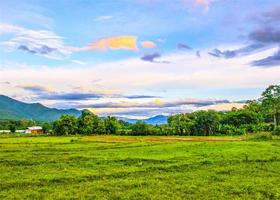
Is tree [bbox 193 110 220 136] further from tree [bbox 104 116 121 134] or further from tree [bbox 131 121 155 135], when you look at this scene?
tree [bbox 104 116 121 134]

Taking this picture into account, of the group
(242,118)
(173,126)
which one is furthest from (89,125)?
(242,118)

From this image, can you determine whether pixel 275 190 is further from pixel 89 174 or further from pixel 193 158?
pixel 193 158

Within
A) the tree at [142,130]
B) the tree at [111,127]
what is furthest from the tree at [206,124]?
the tree at [111,127]

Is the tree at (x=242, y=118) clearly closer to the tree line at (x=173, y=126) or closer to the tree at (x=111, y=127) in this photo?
the tree line at (x=173, y=126)

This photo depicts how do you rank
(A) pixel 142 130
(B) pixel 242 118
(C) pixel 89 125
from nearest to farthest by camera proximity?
(A) pixel 142 130
(C) pixel 89 125
(B) pixel 242 118

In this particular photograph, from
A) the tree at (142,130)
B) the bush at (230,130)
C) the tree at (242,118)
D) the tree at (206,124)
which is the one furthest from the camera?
the tree at (242,118)

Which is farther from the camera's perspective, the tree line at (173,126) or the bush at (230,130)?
the tree line at (173,126)

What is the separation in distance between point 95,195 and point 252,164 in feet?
55.0

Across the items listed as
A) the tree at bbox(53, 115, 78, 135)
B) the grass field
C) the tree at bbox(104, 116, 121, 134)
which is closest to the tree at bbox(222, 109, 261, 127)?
the tree at bbox(104, 116, 121, 134)

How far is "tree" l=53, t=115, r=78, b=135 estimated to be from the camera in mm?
112625

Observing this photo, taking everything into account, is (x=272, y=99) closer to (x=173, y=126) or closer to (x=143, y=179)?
(x=173, y=126)

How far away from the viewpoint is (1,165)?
3378 cm

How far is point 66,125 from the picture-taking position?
372ft

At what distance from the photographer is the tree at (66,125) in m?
113
